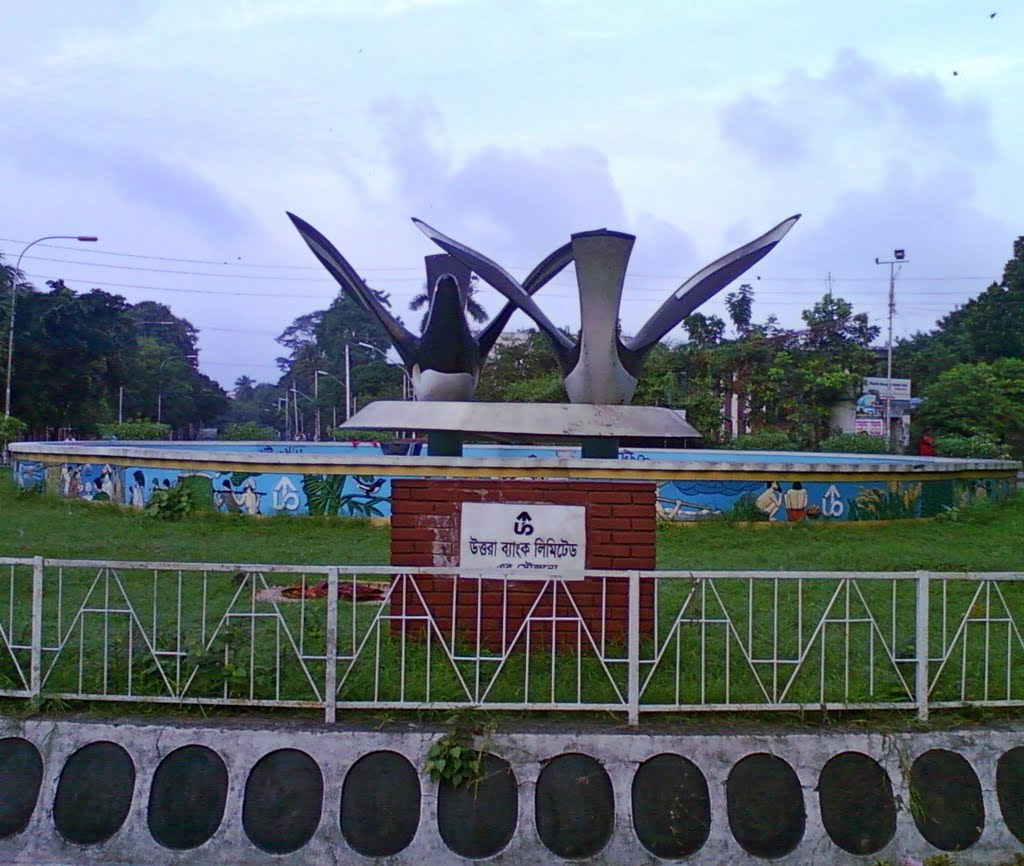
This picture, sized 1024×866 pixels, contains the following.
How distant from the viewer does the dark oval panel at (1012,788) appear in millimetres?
3877

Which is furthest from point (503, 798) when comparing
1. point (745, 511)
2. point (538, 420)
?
point (745, 511)

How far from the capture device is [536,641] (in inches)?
200

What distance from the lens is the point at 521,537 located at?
4852 mm

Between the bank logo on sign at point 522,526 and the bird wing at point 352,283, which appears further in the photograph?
the bird wing at point 352,283

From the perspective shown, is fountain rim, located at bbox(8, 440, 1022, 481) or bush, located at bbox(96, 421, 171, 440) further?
bush, located at bbox(96, 421, 171, 440)

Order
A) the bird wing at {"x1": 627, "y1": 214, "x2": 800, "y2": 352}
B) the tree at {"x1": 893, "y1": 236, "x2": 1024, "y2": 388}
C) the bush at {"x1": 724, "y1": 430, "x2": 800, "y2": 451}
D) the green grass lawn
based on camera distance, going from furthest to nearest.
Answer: the tree at {"x1": 893, "y1": 236, "x2": 1024, "y2": 388} < the bush at {"x1": 724, "y1": 430, "x2": 800, "y2": 451} < the bird wing at {"x1": 627, "y1": 214, "x2": 800, "y2": 352} < the green grass lawn

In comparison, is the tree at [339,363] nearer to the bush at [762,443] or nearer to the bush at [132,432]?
the bush at [132,432]

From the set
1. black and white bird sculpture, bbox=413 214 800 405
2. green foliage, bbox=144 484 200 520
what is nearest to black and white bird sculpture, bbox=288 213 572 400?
black and white bird sculpture, bbox=413 214 800 405

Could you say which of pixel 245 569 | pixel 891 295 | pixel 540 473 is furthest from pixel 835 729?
pixel 891 295

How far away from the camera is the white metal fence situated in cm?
411

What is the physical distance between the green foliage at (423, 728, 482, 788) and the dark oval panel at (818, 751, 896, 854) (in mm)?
1435

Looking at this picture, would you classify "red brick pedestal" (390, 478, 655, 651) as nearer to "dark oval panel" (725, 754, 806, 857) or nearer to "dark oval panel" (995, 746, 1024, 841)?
"dark oval panel" (725, 754, 806, 857)

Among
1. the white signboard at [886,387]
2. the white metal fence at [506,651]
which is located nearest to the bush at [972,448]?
the white signboard at [886,387]

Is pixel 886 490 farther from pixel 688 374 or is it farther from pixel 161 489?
pixel 688 374
